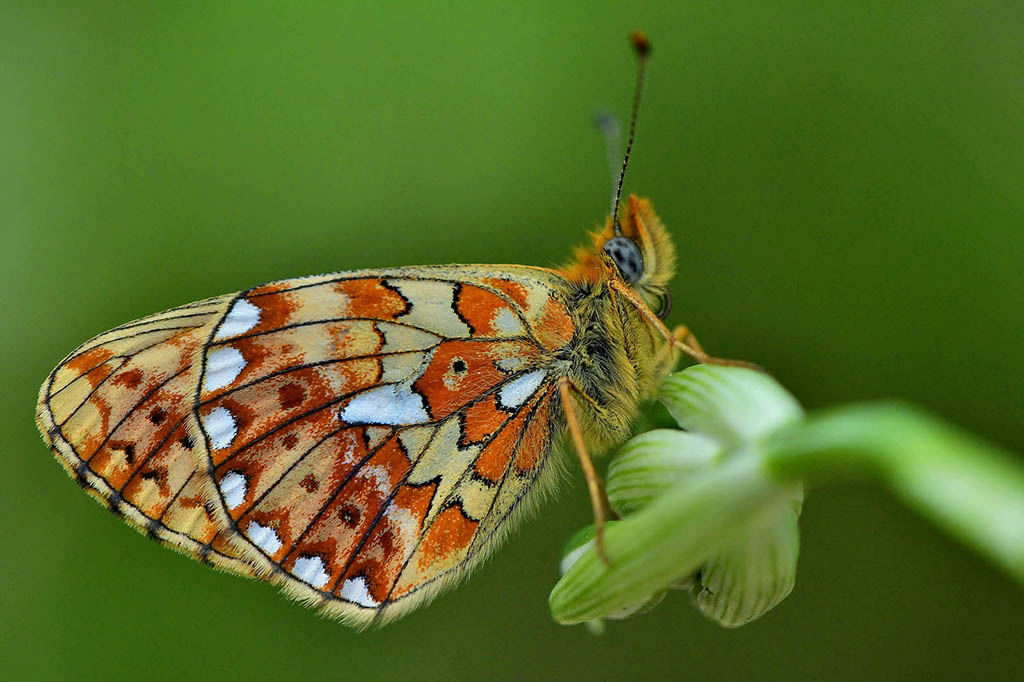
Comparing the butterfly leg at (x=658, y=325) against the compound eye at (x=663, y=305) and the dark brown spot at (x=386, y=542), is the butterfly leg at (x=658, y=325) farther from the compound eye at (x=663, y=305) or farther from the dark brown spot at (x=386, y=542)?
the dark brown spot at (x=386, y=542)

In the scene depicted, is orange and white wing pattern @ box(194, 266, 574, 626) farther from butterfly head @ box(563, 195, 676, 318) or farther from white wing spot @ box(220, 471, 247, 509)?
butterfly head @ box(563, 195, 676, 318)

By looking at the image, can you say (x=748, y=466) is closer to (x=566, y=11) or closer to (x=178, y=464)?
(x=178, y=464)

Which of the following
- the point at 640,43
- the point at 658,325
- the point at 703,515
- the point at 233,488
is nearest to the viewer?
the point at 703,515

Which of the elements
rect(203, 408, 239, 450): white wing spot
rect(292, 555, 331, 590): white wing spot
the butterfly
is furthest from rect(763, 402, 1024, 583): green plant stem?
rect(203, 408, 239, 450): white wing spot

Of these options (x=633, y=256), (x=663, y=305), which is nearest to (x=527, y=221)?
(x=663, y=305)

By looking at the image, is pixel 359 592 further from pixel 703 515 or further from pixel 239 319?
pixel 703 515
